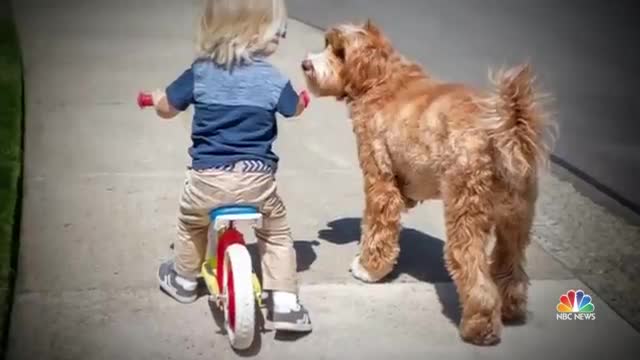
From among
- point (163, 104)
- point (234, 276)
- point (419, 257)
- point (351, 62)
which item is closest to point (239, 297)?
point (234, 276)

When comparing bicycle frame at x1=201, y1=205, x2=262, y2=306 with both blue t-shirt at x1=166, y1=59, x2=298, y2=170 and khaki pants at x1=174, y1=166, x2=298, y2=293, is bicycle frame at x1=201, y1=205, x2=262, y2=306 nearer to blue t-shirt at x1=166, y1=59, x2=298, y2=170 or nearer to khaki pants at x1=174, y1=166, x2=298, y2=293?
khaki pants at x1=174, y1=166, x2=298, y2=293

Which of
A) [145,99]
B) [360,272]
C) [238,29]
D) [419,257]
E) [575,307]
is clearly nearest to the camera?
[238,29]

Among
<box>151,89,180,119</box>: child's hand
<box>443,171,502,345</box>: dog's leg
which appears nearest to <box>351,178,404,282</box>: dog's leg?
<box>443,171,502,345</box>: dog's leg

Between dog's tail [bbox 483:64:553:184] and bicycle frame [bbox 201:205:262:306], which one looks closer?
dog's tail [bbox 483:64:553:184]

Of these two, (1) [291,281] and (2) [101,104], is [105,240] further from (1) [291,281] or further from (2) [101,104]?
(2) [101,104]

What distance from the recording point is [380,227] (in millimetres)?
5344

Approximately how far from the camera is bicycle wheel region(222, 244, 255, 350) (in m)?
4.46

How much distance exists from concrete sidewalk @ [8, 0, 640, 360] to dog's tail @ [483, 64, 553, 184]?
959 millimetres

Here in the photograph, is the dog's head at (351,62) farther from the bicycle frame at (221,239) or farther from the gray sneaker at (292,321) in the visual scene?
the gray sneaker at (292,321)

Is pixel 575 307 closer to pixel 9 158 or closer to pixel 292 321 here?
pixel 292 321

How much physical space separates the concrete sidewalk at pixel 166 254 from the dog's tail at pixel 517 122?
959 mm

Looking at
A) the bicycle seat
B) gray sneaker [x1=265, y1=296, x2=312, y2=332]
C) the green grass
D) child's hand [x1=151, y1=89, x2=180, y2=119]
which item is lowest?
the green grass

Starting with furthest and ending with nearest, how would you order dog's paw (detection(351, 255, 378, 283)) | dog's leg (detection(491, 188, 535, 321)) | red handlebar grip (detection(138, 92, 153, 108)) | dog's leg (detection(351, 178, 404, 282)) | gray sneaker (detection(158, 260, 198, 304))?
1. dog's paw (detection(351, 255, 378, 283))
2. dog's leg (detection(351, 178, 404, 282))
3. gray sneaker (detection(158, 260, 198, 304))
4. dog's leg (detection(491, 188, 535, 321))
5. red handlebar grip (detection(138, 92, 153, 108))

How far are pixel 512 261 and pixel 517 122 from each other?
0.83m
